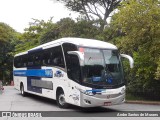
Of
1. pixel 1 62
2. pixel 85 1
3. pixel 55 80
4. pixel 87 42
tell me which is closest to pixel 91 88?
pixel 87 42

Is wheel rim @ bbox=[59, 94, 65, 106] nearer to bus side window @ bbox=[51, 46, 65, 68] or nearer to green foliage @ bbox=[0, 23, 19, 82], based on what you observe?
bus side window @ bbox=[51, 46, 65, 68]

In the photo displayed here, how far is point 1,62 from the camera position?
51.3 m

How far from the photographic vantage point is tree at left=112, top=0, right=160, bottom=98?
17594mm

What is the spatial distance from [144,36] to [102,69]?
5504 millimetres

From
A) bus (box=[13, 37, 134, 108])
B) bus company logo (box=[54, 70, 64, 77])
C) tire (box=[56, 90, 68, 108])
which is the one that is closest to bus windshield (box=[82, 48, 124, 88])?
bus (box=[13, 37, 134, 108])

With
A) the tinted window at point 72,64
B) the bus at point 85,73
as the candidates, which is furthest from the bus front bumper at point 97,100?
the tinted window at point 72,64

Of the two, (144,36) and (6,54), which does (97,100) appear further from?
(6,54)

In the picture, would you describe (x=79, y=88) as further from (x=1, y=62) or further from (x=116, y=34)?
(x=1, y=62)

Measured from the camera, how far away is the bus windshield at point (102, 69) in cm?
1331

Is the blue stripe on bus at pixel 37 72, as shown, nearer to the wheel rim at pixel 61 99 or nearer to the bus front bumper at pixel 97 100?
the wheel rim at pixel 61 99

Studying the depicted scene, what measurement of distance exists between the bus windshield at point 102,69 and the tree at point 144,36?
12.2 ft

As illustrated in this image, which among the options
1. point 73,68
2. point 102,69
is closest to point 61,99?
point 73,68

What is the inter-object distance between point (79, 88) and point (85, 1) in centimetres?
2125

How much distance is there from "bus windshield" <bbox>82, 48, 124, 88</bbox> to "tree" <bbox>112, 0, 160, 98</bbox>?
3.71 m
